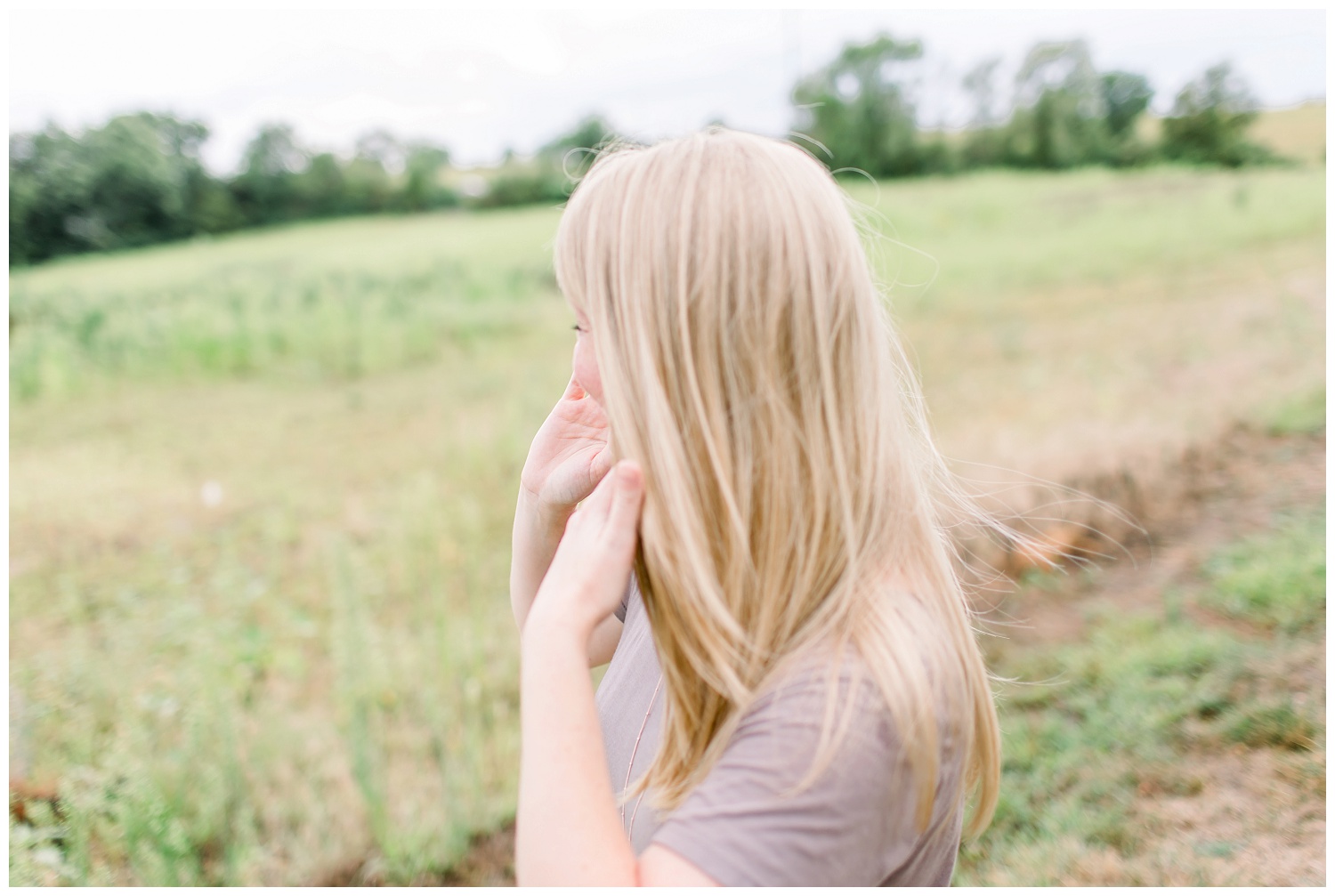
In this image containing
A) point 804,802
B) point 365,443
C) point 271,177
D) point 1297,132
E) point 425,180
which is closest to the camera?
point 804,802

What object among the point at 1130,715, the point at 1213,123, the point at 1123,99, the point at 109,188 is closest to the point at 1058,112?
the point at 1123,99

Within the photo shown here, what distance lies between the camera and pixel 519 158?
5.59 m

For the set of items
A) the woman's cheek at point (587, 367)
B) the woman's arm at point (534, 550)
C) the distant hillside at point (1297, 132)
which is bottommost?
the woman's arm at point (534, 550)

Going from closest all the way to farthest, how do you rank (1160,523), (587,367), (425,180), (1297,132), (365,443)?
(587,367)
(1160,523)
(365,443)
(425,180)
(1297,132)

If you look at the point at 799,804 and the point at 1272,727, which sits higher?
the point at 799,804

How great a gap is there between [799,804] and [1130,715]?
2.35 metres

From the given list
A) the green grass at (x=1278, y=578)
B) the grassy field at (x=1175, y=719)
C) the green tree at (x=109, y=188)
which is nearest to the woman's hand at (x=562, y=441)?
the grassy field at (x=1175, y=719)

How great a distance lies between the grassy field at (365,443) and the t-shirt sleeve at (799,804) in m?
0.74

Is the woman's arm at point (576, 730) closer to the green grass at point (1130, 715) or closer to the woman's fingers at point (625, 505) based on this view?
the woman's fingers at point (625, 505)

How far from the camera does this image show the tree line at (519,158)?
4.08 metres

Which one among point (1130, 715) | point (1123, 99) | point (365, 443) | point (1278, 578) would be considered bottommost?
point (1130, 715)

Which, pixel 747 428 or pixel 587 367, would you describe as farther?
pixel 587 367

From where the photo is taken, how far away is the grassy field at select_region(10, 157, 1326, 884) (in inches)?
100

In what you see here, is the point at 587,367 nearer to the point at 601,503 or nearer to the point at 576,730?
the point at 601,503
